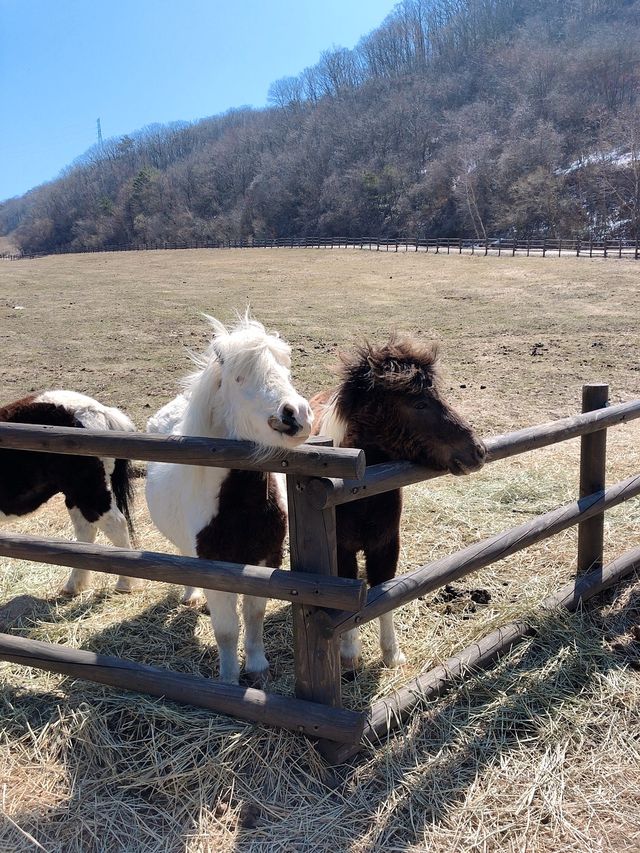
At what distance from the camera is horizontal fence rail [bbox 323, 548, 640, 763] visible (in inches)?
117

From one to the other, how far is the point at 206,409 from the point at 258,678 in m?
1.44

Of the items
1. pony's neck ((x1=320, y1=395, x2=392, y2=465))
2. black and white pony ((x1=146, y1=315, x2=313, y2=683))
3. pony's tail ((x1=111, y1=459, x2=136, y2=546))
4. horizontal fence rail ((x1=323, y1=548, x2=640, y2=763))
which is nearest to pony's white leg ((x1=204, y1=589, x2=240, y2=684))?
black and white pony ((x1=146, y1=315, x2=313, y2=683))

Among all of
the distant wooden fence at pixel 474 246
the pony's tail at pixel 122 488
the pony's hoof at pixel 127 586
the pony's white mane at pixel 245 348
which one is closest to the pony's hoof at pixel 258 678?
the pony's white mane at pixel 245 348

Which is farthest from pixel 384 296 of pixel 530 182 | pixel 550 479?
pixel 530 182

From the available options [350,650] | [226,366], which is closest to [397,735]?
[350,650]

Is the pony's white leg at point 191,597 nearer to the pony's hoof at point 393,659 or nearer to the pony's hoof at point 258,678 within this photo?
the pony's hoof at point 258,678

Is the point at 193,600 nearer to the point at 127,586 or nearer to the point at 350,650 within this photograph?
the point at 127,586

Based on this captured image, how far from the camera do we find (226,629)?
3.38 m

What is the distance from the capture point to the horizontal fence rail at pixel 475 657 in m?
2.98

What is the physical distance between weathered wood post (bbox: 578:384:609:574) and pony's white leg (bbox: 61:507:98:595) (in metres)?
3.52

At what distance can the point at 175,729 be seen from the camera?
9.71 ft

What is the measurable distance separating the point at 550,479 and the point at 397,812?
436cm

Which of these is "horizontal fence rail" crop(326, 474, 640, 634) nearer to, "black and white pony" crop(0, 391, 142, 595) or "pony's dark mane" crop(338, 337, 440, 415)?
"pony's dark mane" crop(338, 337, 440, 415)

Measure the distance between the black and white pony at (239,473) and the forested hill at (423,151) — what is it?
175 ft
